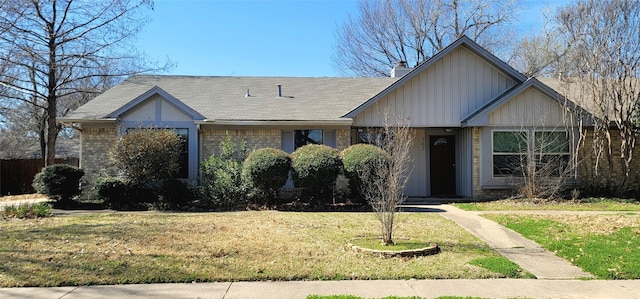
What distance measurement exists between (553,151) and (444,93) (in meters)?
3.98

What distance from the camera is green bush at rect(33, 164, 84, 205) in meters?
13.0

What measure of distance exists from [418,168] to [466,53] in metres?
4.31

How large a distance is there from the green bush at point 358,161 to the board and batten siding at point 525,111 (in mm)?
4603

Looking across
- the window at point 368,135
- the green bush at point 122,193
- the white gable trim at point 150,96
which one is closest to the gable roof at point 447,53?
the window at point 368,135

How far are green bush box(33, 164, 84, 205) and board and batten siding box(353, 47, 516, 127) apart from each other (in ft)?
29.3

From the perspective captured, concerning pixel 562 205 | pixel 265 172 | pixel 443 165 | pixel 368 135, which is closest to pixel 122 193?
pixel 265 172

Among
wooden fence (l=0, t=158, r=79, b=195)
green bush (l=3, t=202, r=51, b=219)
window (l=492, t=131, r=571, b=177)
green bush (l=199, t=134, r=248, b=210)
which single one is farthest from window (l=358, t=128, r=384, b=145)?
wooden fence (l=0, t=158, r=79, b=195)

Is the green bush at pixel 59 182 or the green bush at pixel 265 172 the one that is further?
the green bush at pixel 59 182

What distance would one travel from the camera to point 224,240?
26.5 feet

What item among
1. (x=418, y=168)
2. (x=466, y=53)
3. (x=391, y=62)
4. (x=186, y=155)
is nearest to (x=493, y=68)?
(x=466, y=53)

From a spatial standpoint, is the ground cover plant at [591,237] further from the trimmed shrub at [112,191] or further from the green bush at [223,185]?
the trimmed shrub at [112,191]

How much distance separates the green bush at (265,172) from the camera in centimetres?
1252

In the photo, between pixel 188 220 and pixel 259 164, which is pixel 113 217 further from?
pixel 259 164

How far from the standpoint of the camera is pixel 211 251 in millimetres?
7234
